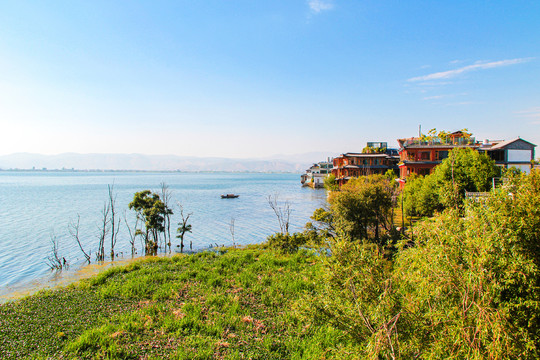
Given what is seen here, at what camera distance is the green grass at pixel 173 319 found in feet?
29.0

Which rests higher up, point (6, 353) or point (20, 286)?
point (6, 353)

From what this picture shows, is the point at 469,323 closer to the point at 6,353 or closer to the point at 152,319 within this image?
the point at 152,319

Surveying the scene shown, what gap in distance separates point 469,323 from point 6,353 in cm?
1228

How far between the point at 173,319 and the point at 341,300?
26.4 feet

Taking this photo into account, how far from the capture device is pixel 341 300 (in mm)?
5391

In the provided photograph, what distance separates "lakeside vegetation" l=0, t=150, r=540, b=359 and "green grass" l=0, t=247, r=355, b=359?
0.05 m

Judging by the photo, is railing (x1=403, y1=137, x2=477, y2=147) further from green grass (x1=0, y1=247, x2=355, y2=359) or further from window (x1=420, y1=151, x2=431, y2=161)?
green grass (x1=0, y1=247, x2=355, y2=359)

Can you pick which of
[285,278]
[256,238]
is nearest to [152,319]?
[285,278]

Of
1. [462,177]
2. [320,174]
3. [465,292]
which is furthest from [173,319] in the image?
[320,174]

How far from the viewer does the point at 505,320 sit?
Result: 3.79 metres

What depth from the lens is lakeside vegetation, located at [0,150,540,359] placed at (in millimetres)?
4148

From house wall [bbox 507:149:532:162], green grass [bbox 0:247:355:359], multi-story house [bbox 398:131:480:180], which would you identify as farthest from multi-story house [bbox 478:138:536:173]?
green grass [bbox 0:247:355:359]

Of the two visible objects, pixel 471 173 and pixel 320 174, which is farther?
pixel 320 174

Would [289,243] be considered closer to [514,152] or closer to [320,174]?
[514,152]
